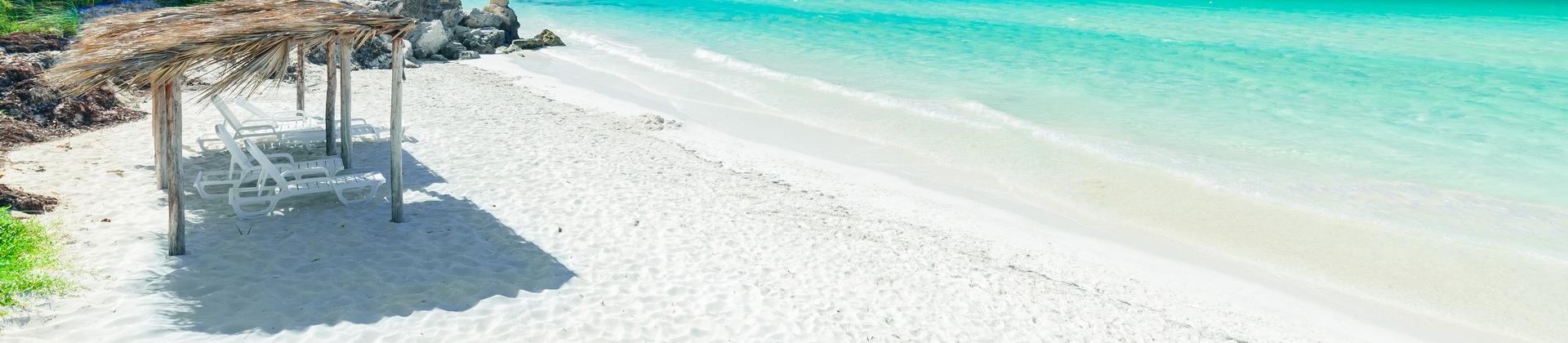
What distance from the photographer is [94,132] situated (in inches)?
386

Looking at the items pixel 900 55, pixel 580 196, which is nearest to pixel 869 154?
pixel 580 196

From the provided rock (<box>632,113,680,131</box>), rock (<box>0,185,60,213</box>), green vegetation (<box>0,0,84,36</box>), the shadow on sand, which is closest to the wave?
rock (<box>632,113,680,131</box>)

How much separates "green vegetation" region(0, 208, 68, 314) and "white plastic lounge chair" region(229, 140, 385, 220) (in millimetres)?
1208

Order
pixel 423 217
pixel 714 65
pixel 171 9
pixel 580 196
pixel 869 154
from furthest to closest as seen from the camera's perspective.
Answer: pixel 714 65 < pixel 869 154 < pixel 580 196 < pixel 423 217 < pixel 171 9

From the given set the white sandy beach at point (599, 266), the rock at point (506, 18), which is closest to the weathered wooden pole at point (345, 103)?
the white sandy beach at point (599, 266)

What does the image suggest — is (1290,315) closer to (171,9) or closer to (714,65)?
(171,9)

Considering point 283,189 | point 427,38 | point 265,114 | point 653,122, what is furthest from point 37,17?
point 283,189

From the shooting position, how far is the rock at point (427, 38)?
735 inches

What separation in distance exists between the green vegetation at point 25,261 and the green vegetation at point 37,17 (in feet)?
27.3

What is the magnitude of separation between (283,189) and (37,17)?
392 inches

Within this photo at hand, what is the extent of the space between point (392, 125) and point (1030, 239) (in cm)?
559

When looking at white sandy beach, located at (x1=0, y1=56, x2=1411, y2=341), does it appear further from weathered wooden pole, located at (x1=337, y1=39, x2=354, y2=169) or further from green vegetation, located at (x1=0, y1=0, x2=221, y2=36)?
green vegetation, located at (x1=0, y1=0, x2=221, y2=36)

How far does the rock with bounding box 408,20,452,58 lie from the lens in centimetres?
1867

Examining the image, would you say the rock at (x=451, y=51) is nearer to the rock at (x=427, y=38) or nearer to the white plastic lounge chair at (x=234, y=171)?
the rock at (x=427, y=38)
